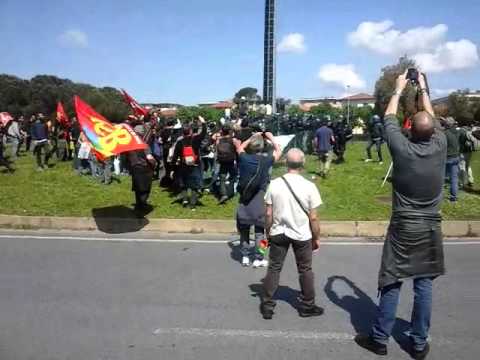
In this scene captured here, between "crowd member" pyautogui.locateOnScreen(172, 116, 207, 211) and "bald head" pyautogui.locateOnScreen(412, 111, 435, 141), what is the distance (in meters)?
6.59

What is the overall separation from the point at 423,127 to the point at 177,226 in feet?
20.5

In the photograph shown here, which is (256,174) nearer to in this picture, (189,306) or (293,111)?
(189,306)

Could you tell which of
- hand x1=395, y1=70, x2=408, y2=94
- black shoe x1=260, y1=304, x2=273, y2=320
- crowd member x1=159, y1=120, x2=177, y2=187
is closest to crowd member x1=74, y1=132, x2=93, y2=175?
crowd member x1=159, y1=120, x2=177, y2=187

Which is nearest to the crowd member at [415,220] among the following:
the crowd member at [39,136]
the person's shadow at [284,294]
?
the person's shadow at [284,294]

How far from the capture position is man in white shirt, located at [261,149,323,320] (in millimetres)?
5059

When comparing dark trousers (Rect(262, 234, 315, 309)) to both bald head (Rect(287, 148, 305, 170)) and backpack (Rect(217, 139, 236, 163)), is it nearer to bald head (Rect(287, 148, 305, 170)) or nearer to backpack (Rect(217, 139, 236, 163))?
bald head (Rect(287, 148, 305, 170))

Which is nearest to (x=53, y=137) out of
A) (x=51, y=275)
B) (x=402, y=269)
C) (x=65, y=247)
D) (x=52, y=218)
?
(x=52, y=218)

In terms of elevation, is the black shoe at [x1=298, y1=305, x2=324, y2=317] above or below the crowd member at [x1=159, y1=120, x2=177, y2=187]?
below

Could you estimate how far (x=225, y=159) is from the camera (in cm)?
1123

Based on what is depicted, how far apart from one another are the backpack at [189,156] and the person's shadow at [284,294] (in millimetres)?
4471

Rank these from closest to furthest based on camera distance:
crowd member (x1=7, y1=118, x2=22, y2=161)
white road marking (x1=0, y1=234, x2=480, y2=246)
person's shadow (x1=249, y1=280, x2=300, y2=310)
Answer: person's shadow (x1=249, y1=280, x2=300, y2=310) < white road marking (x1=0, y1=234, x2=480, y2=246) < crowd member (x1=7, y1=118, x2=22, y2=161)

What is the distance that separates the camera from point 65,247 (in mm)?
8273

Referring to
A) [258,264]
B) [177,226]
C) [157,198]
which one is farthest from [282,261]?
[157,198]

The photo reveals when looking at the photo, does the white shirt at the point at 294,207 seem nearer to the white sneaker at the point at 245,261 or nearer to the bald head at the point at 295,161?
the bald head at the point at 295,161
